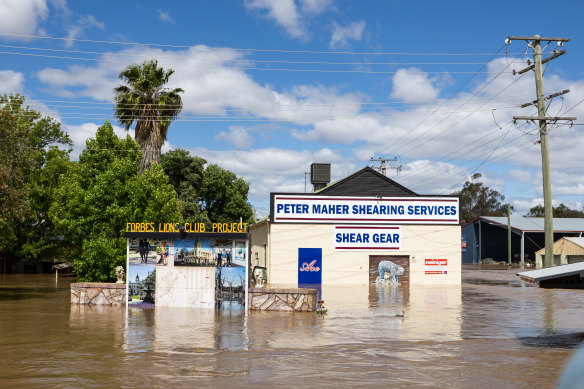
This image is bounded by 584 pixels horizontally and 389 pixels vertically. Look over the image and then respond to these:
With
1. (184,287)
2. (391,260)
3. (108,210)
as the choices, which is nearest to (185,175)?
(391,260)

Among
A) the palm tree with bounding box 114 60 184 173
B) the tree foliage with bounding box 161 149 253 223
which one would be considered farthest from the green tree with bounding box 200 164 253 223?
the palm tree with bounding box 114 60 184 173

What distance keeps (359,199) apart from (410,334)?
23.1 m

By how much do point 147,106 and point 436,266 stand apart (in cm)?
2211

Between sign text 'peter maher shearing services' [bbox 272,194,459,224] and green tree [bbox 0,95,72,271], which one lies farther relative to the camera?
green tree [bbox 0,95,72,271]

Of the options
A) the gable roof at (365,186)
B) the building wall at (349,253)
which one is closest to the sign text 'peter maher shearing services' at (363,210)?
the building wall at (349,253)

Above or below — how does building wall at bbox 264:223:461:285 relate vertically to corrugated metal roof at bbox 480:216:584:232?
below

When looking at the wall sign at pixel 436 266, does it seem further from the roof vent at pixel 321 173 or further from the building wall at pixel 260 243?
the roof vent at pixel 321 173

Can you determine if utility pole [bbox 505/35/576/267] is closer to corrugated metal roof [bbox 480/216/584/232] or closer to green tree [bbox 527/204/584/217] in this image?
corrugated metal roof [bbox 480/216/584/232]

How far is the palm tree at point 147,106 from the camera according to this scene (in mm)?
41719

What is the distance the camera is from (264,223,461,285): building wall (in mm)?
38781

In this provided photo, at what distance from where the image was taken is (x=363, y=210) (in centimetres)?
3953

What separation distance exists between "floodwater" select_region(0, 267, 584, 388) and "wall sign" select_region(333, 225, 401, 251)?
1427 centimetres

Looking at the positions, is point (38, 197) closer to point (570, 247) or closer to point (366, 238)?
point (366, 238)

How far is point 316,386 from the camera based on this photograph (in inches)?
413
